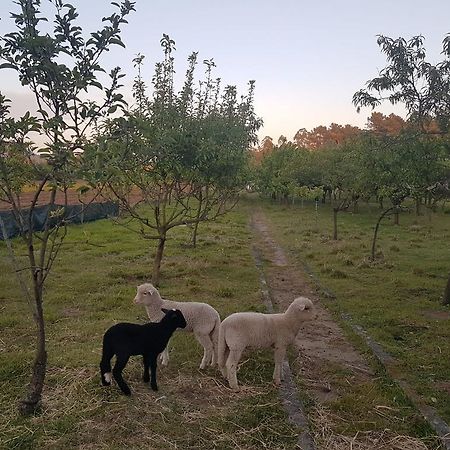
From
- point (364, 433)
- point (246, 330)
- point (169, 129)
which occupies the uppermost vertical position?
point (169, 129)

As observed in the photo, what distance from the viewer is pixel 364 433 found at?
18.7ft

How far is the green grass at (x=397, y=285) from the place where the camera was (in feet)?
26.3

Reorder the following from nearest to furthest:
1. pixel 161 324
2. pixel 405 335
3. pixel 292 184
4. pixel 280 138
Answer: pixel 161 324 < pixel 405 335 < pixel 292 184 < pixel 280 138

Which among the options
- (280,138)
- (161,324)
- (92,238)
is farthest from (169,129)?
(280,138)

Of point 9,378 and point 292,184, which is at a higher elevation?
point 292,184

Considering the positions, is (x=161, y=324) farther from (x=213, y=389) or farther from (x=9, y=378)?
(x=9, y=378)

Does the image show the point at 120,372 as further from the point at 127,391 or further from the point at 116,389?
the point at 116,389

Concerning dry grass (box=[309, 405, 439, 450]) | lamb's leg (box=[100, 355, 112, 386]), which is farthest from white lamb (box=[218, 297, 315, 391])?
lamb's leg (box=[100, 355, 112, 386])

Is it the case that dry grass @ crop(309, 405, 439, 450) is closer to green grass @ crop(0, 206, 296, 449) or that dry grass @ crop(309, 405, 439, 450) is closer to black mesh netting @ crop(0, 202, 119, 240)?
green grass @ crop(0, 206, 296, 449)

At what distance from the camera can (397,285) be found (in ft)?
44.5

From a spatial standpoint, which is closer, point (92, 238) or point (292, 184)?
point (92, 238)

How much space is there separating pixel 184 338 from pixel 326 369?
2.57m

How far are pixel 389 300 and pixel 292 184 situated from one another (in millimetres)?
32681

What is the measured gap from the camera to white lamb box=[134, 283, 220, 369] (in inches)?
292
